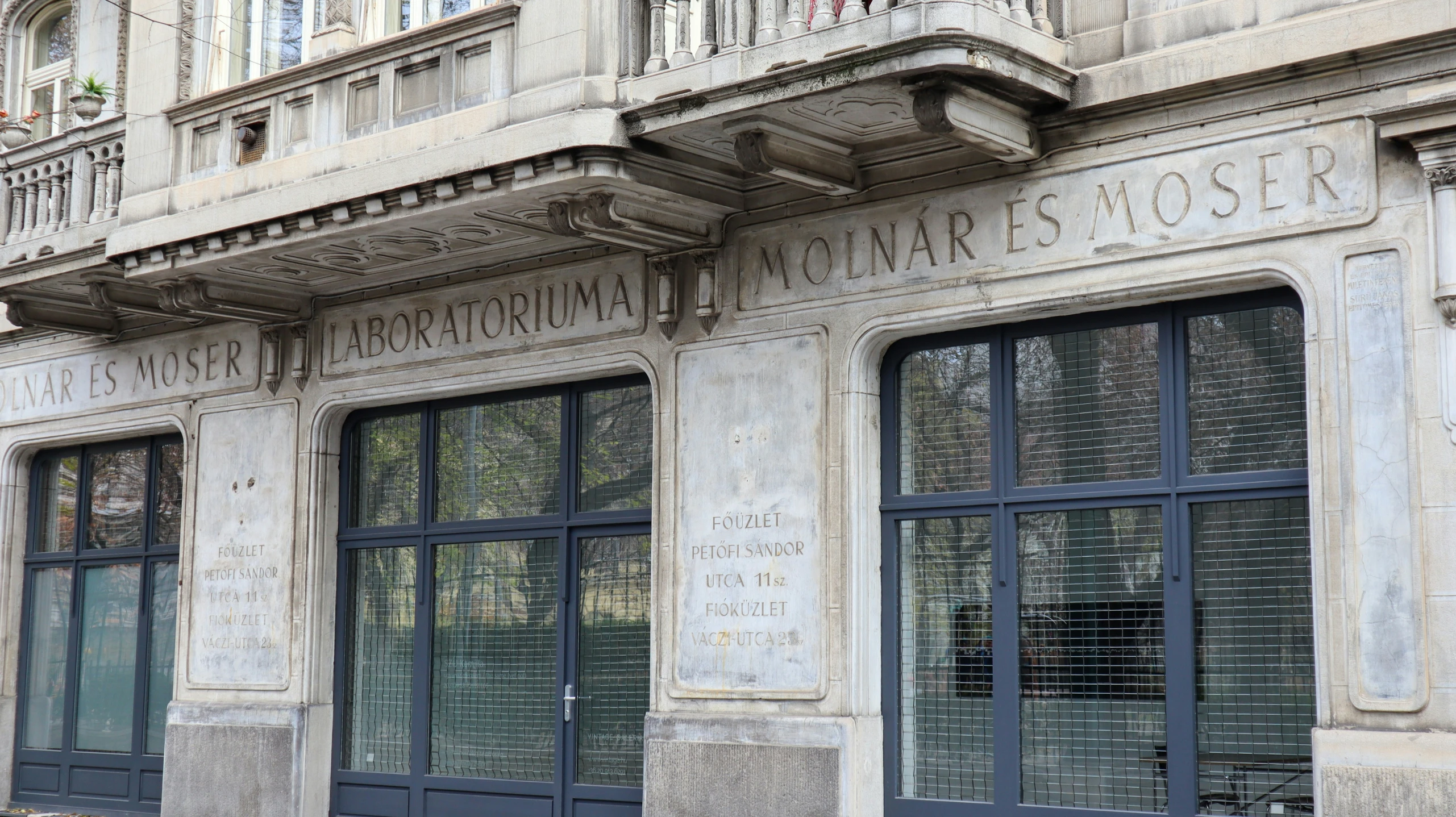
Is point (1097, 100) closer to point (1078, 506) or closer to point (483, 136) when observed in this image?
point (1078, 506)

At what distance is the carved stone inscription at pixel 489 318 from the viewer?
444 inches

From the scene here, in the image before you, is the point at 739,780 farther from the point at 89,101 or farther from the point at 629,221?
the point at 89,101

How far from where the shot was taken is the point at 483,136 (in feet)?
33.2

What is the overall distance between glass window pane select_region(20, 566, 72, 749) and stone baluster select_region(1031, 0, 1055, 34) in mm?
11408

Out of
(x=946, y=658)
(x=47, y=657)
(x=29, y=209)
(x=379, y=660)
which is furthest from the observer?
(x=47, y=657)

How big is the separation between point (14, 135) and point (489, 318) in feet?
19.8

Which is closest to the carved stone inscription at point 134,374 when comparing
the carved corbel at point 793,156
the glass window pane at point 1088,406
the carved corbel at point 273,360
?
the carved corbel at point 273,360

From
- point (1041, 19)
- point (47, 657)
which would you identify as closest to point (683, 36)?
point (1041, 19)

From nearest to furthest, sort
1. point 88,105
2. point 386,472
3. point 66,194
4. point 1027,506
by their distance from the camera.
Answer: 1. point 1027,506
2. point 386,472
3. point 88,105
4. point 66,194

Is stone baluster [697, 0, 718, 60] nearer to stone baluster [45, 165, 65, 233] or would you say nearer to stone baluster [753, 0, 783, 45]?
stone baluster [753, 0, 783, 45]

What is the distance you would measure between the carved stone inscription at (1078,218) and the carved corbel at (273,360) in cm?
491

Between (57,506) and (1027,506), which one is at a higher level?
(57,506)

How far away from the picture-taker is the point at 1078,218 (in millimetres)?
9102

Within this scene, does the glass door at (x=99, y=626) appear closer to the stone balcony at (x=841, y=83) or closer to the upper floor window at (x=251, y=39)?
the upper floor window at (x=251, y=39)
